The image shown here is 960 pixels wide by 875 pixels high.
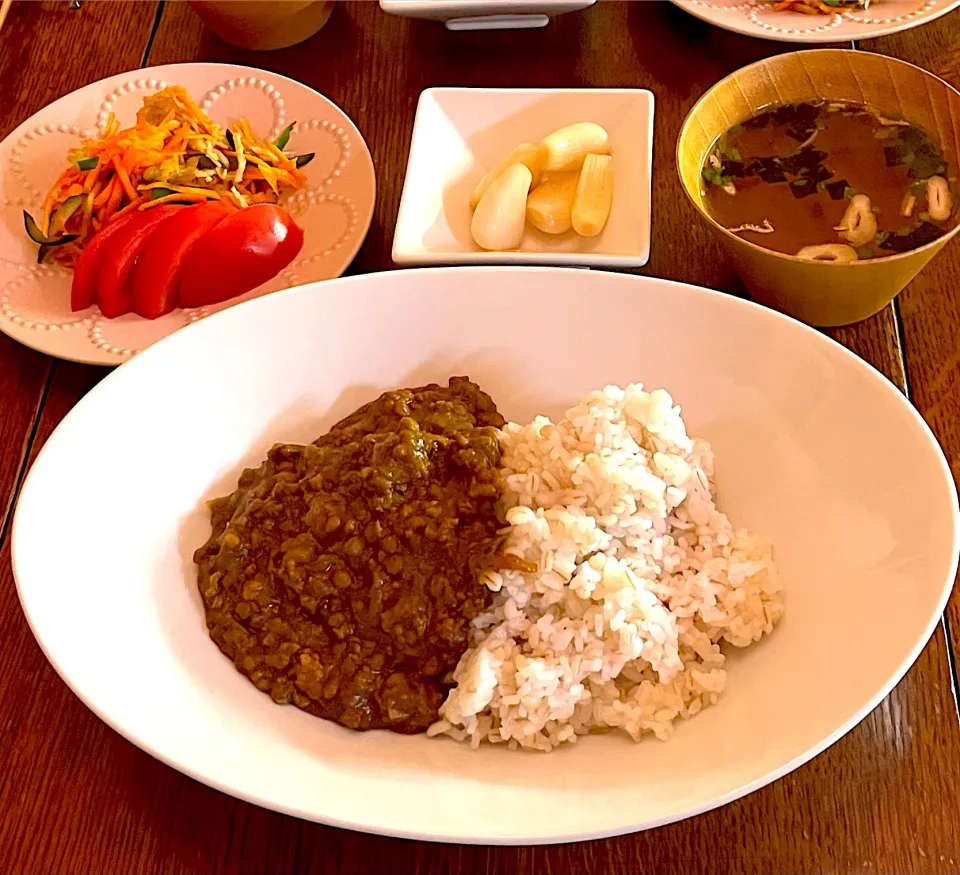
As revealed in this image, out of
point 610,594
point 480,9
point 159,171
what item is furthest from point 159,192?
point 610,594

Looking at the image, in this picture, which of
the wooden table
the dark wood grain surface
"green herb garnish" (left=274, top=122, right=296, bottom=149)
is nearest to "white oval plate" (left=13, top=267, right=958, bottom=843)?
the wooden table

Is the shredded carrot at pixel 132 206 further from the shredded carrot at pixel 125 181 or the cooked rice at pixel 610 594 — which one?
the cooked rice at pixel 610 594

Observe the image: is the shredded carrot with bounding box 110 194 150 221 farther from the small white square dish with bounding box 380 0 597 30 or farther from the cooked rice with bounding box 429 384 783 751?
the cooked rice with bounding box 429 384 783 751

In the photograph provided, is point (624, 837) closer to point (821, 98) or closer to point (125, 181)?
point (821, 98)

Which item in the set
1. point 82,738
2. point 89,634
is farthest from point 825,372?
point 82,738

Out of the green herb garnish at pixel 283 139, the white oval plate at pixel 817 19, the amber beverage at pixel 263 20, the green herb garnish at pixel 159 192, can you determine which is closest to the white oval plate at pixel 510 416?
the green herb garnish at pixel 159 192

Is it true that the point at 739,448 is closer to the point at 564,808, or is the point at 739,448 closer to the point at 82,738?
the point at 564,808
